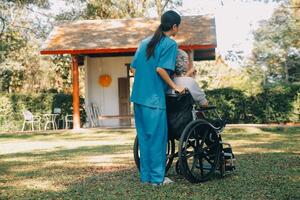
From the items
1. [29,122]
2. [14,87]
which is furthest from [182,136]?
[14,87]

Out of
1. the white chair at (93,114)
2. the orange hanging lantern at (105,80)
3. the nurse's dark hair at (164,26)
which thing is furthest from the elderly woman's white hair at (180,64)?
the orange hanging lantern at (105,80)

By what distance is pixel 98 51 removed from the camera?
54.3 ft

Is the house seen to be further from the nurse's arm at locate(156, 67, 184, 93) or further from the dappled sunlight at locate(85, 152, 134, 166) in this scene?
the nurse's arm at locate(156, 67, 184, 93)

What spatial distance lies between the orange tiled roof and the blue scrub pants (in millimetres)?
11386

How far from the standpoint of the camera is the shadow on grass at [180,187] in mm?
4199

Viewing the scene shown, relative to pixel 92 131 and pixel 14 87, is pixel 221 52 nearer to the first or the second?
pixel 14 87

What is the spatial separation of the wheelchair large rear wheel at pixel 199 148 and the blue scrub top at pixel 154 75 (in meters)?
0.41

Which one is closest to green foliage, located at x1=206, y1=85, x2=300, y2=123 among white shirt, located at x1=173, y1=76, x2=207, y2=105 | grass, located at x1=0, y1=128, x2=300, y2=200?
grass, located at x1=0, y1=128, x2=300, y2=200

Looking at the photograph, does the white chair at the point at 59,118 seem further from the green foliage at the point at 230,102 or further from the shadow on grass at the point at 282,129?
the shadow on grass at the point at 282,129

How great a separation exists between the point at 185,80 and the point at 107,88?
1382 centimetres

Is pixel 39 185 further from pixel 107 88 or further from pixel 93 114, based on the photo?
pixel 107 88

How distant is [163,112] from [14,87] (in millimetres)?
26049

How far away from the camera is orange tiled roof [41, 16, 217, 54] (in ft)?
54.0

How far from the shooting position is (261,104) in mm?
16469
